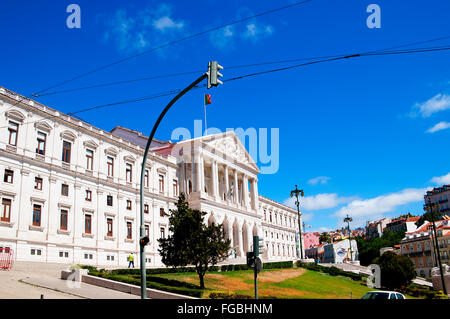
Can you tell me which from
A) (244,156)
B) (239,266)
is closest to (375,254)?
(244,156)

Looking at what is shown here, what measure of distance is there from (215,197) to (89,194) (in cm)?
2232

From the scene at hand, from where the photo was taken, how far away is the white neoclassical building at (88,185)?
120 feet

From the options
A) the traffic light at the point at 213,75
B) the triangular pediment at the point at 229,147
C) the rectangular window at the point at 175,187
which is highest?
the triangular pediment at the point at 229,147

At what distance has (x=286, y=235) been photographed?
99.3 metres

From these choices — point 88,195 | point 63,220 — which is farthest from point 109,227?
point 63,220

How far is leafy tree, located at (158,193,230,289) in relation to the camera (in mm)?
30438

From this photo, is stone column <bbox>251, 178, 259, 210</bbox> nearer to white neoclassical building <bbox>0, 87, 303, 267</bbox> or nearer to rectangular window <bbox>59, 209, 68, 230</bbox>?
white neoclassical building <bbox>0, 87, 303, 267</bbox>

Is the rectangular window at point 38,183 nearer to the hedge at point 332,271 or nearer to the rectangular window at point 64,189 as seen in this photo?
the rectangular window at point 64,189

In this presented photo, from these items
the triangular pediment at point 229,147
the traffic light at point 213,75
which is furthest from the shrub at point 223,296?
the triangular pediment at point 229,147

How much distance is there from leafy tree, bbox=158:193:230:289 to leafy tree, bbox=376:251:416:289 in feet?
88.3

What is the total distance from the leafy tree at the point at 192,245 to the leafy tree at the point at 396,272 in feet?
88.3
